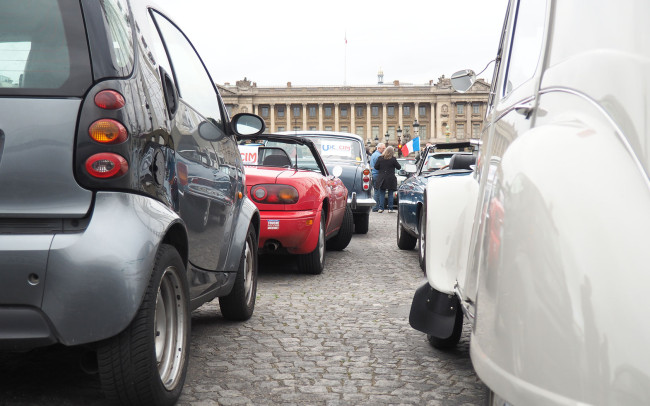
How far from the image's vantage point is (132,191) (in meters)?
2.58

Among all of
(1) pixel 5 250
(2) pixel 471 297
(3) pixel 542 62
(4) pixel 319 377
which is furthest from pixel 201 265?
(3) pixel 542 62

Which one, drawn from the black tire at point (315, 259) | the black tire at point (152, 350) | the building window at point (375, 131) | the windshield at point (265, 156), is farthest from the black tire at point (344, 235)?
the building window at point (375, 131)

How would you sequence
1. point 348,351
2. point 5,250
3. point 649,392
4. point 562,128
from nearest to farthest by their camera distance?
point 649,392, point 562,128, point 5,250, point 348,351

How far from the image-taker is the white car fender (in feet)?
10.7

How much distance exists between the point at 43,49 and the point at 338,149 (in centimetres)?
1092

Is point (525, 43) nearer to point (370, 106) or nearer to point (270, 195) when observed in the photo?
point (270, 195)

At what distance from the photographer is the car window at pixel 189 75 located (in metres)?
3.63

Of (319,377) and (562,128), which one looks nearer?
(562,128)

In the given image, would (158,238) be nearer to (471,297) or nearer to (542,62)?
(471,297)

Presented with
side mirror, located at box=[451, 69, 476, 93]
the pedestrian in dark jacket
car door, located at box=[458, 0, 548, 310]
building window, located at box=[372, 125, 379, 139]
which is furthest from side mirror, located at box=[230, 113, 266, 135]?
building window, located at box=[372, 125, 379, 139]

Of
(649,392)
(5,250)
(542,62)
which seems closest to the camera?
(649,392)

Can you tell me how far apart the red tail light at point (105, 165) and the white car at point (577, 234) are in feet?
4.37

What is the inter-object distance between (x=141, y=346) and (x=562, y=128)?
1682mm

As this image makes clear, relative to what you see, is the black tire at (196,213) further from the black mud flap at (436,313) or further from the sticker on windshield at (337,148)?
the sticker on windshield at (337,148)
